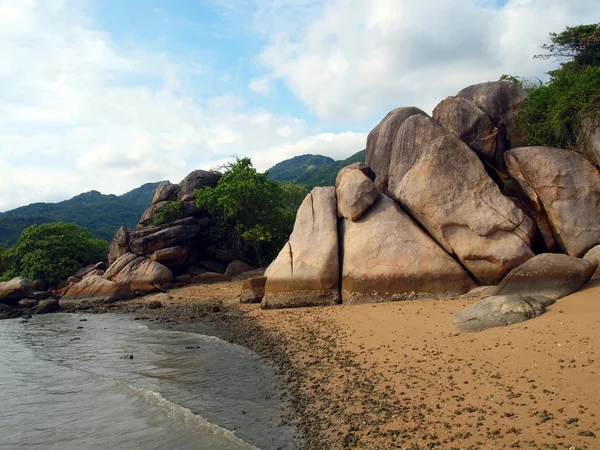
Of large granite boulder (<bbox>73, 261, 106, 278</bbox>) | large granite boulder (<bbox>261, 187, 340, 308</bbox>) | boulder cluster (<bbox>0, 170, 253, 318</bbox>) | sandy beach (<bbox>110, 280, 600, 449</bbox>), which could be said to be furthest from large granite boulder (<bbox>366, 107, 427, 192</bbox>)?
large granite boulder (<bbox>73, 261, 106, 278</bbox>)

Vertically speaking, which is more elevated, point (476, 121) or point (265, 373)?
point (476, 121)

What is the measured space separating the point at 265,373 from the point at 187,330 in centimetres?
679

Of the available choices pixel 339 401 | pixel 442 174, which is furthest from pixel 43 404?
pixel 442 174

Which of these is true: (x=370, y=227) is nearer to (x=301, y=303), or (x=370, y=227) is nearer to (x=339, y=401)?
(x=301, y=303)

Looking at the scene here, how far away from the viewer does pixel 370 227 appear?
54.7 ft

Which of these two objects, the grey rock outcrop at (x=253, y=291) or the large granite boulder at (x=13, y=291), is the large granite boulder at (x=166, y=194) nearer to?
the large granite boulder at (x=13, y=291)

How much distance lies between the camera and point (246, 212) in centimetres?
3238

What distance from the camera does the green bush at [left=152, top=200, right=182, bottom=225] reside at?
108 ft

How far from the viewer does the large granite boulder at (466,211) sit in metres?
15.1

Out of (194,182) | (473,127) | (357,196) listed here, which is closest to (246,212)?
(194,182)

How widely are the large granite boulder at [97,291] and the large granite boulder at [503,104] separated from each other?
797 inches

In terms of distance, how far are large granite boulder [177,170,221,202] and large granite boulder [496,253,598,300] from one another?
26668mm

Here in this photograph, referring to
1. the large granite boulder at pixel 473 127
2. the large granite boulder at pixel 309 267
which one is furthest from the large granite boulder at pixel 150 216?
the large granite boulder at pixel 473 127

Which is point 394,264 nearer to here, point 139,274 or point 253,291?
point 253,291
